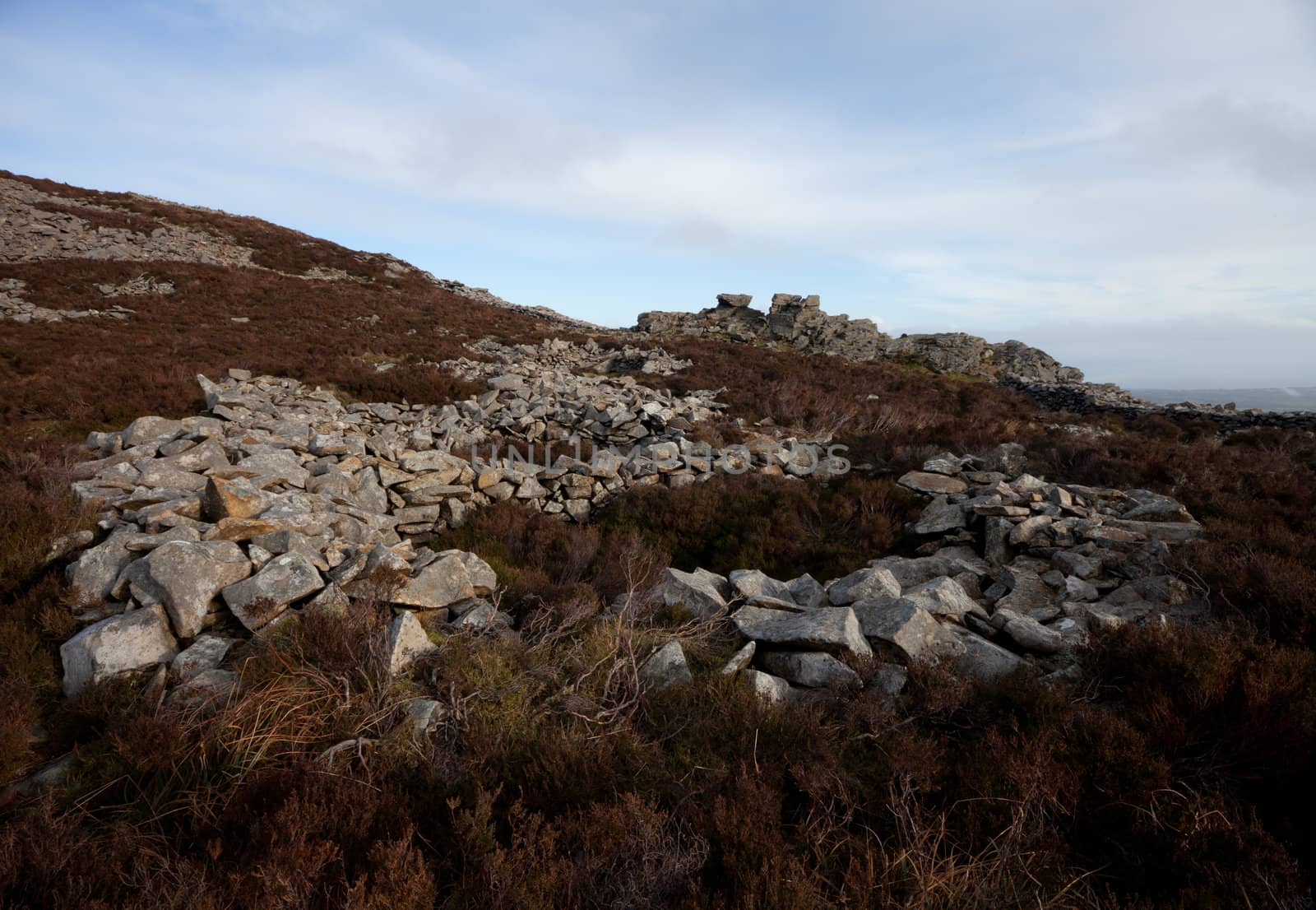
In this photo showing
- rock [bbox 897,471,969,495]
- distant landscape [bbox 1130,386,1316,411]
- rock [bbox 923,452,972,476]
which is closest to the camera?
rock [bbox 897,471,969,495]

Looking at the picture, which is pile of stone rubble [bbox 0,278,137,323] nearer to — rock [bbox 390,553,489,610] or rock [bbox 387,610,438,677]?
rock [bbox 390,553,489,610]

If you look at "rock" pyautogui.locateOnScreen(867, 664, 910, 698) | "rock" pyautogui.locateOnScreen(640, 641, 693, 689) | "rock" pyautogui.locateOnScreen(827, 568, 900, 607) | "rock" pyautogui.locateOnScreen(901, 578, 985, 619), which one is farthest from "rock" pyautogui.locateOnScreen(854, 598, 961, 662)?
"rock" pyautogui.locateOnScreen(640, 641, 693, 689)

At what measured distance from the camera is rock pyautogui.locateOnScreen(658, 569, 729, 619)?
5316 millimetres

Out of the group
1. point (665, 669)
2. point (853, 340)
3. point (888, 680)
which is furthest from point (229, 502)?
point (853, 340)

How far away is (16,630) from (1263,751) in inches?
313

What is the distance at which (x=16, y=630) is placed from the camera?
404 centimetres

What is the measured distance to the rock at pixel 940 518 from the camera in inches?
304

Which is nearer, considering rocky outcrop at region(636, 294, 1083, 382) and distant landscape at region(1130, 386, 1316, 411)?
distant landscape at region(1130, 386, 1316, 411)

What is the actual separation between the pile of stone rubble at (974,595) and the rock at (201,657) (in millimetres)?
3089

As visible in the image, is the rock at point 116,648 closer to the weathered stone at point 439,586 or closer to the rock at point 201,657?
the rock at point 201,657

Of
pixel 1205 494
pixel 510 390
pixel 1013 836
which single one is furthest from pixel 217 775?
pixel 510 390

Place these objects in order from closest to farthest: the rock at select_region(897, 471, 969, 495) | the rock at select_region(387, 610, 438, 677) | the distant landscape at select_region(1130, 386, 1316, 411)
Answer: the rock at select_region(387, 610, 438, 677) < the rock at select_region(897, 471, 969, 495) < the distant landscape at select_region(1130, 386, 1316, 411)

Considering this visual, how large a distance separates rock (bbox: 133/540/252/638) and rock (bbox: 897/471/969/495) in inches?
346

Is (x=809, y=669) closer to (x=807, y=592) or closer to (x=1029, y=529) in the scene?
(x=807, y=592)
